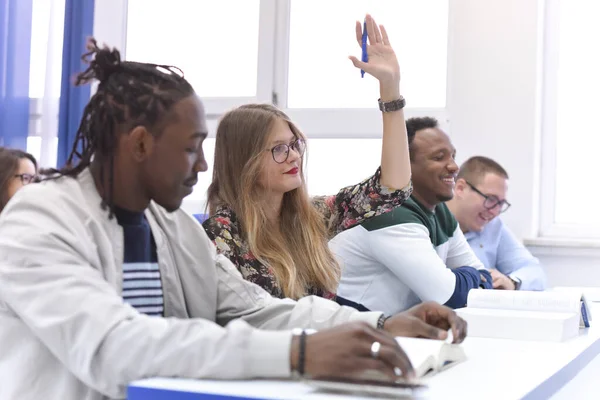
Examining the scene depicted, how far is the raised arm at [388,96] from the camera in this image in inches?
84.9

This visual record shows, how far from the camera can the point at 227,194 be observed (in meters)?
2.15

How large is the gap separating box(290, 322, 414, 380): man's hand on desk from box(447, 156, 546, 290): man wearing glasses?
2723mm

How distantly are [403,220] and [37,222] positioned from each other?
1.58 meters

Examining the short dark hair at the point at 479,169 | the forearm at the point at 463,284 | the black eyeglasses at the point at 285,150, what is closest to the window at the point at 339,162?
the short dark hair at the point at 479,169

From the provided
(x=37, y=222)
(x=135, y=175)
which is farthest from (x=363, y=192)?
(x=37, y=222)

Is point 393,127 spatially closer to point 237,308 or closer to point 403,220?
point 403,220

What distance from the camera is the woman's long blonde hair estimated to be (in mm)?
2072

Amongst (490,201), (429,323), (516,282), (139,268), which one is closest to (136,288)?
(139,268)

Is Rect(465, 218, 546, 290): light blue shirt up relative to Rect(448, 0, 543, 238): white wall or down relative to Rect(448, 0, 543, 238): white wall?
down

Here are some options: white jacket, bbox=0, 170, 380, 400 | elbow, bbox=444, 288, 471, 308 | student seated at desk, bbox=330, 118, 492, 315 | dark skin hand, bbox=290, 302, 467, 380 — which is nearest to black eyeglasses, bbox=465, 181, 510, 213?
student seated at desk, bbox=330, 118, 492, 315

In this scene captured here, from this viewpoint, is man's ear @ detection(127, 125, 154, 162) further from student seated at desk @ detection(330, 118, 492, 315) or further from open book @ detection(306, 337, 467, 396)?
student seated at desk @ detection(330, 118, 492, 315)

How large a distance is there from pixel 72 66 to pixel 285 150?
2.27 m

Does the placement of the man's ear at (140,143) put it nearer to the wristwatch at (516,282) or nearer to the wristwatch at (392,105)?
the wristwatch at (392,105)

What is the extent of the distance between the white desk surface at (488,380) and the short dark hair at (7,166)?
1734 mm
